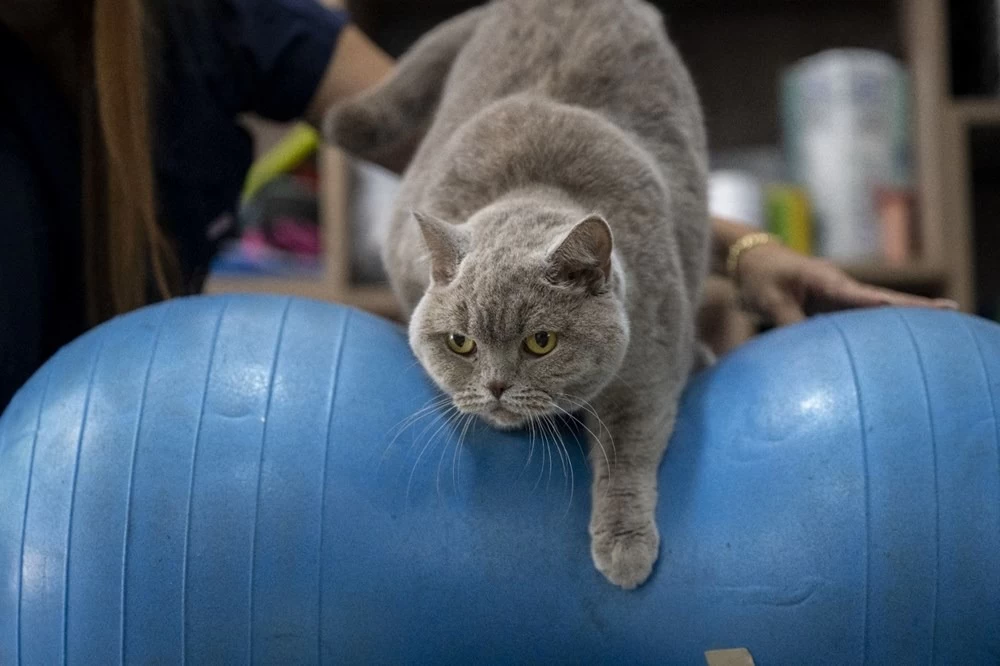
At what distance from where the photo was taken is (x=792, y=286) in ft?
3.77

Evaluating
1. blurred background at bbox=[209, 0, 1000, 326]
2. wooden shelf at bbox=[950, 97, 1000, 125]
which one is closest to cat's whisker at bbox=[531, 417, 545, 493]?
blurred background at bbox=[209, 0, 1000, 326]

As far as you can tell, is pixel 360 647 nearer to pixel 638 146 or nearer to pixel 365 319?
pixel 365 319

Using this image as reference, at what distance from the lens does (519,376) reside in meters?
0.80

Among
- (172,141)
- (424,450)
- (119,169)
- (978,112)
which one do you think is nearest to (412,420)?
(424,450)

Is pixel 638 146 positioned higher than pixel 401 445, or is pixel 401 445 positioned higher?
pixel 638 146

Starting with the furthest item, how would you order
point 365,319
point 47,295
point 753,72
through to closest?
1. point 753,72
2. point 47,295
3. point 365,319

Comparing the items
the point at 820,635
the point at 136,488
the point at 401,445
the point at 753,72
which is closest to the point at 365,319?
the point at 401,445

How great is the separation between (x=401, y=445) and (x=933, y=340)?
491mm

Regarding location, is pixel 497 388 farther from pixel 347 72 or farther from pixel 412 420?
pixel 347 72

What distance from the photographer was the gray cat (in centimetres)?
80

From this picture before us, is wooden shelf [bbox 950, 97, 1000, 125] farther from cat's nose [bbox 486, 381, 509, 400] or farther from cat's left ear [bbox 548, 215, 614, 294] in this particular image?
cat's nose [bbox 486, 381, 509, 400]

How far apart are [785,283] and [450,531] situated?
61 cm

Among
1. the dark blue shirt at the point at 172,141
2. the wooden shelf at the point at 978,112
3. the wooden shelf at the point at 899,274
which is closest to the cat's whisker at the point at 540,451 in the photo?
the dark blue shirt at the point at 172,141

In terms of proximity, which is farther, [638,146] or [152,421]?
[638,146]
